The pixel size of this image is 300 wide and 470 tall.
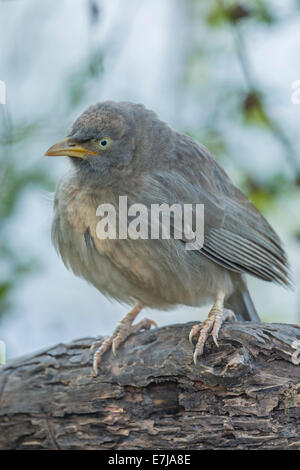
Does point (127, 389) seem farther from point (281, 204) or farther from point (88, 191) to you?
point (281, 204)

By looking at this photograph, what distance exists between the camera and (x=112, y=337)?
15.1 feet

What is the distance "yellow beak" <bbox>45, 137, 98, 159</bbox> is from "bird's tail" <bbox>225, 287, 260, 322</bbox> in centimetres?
167

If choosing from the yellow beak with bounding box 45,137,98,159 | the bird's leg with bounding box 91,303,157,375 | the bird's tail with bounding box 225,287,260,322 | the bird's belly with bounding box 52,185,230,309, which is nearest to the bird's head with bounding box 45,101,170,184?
the yellow beak with bounding box 45,137,98,159

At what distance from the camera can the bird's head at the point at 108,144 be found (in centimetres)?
446

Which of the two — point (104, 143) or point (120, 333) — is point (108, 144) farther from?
point (120, 333)

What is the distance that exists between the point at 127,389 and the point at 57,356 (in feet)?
2.14

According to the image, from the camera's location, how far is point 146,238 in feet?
14.2

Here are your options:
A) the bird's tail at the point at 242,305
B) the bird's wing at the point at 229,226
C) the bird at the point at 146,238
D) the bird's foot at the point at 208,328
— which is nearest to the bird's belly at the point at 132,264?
the bird at the point at 146,238

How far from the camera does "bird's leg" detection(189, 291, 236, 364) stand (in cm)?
396

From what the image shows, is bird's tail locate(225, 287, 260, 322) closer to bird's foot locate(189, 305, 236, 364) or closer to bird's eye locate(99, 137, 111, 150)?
bird's foot locate(189, 305, 236, 364)

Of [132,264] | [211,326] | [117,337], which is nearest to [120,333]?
[117,337]

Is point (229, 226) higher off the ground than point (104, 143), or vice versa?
point (104, 143)

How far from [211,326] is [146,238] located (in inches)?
29.3

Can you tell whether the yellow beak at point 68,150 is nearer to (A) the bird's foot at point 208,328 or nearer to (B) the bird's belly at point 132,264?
(B) the bird's belly at point 132,264
